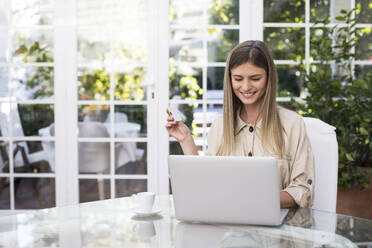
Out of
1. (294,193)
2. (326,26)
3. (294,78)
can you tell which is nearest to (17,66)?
(294,78)

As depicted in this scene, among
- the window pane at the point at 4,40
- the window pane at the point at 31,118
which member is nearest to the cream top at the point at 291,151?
the window pane at the point at 31,118

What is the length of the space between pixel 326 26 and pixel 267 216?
258 centimetres

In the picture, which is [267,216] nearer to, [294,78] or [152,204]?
[152,204]

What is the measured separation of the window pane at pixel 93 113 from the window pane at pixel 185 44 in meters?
0.66

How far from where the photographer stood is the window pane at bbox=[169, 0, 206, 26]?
146 inches

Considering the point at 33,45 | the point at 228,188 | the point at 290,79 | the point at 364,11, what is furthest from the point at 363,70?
the point at 228,188

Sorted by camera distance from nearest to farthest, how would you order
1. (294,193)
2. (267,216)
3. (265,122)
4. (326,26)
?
1. (267,216)
2. (294,193)
3. (265,122)
4. (326,26)

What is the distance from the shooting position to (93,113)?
3.80 meters

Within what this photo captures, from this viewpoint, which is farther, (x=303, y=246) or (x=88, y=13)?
(x=88, y=13)

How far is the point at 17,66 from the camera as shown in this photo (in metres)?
3.84

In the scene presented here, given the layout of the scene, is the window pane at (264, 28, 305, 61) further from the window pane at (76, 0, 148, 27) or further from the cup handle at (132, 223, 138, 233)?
the cup handle at (132, 223, 138, 233)

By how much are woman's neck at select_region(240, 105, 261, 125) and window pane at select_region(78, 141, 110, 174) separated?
6.30ft

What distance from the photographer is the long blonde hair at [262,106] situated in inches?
77.2

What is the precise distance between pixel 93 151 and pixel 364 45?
221cm
